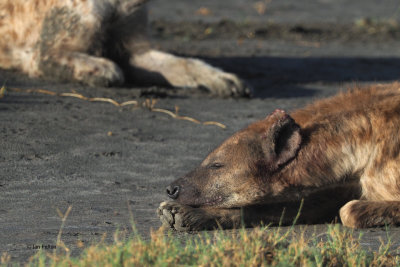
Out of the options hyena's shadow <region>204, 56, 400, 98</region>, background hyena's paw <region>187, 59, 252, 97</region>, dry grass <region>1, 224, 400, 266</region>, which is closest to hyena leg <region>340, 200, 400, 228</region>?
dry grass <region>1, 224, 400, 266</region>

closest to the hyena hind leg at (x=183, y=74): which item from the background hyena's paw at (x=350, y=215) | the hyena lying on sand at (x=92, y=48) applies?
the hyena lying on sand at (x=92, y=48)

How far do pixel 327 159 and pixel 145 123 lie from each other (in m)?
2.40

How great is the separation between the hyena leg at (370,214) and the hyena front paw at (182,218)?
2.04 ft

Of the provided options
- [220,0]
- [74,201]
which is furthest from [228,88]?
[220,0]

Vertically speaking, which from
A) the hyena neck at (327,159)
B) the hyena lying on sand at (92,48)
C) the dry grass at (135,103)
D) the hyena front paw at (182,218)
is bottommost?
the hyena front paw at (182,218)

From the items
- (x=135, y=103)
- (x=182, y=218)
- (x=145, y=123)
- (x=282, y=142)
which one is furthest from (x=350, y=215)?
(x=135, y=103)

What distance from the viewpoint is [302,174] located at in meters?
3.96

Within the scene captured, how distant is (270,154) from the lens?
399cm

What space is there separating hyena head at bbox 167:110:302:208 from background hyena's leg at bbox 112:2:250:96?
2.99 meters

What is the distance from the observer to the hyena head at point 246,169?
3973mm

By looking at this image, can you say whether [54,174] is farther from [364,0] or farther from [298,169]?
[364,0]

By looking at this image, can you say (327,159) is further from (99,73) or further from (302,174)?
(99,73)

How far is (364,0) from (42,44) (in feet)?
25.9

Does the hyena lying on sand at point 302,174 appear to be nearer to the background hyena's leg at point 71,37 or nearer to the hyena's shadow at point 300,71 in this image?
the background hyena's leg at point 71,37
